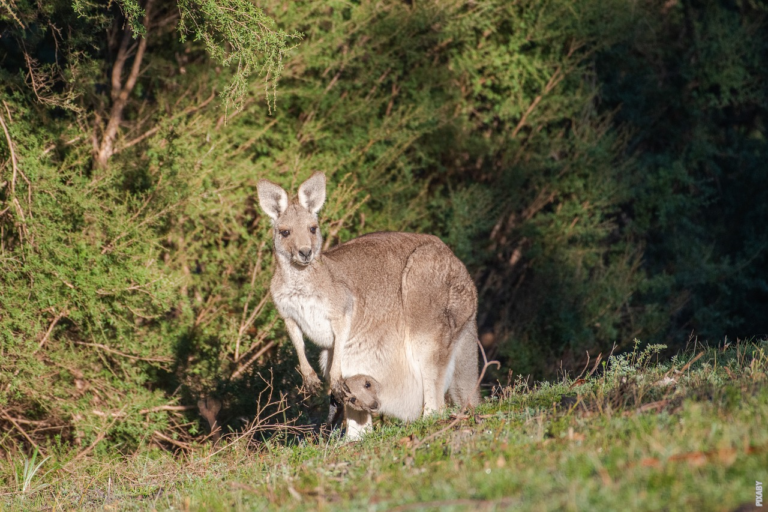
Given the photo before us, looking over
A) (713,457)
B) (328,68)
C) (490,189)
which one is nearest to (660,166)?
(490,189)

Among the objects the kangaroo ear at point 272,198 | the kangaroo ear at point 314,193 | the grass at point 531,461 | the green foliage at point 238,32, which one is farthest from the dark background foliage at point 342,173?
the grass at point 531,461

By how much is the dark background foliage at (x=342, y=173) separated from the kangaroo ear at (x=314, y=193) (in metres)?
1.21

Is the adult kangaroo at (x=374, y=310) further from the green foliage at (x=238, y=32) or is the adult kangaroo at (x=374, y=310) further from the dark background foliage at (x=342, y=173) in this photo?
the dark background foliage at (x=342, y=173)

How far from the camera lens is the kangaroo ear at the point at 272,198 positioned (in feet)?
23.8

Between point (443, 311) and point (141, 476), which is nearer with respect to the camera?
point (141, 476)

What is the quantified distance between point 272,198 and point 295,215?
285 millimetres

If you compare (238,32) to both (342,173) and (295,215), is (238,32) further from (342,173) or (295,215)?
(342,173)

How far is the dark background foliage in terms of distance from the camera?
9570mm

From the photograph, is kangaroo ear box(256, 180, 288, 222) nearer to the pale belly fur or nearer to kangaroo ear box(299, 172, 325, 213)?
kangaroo ear box(299, 172, 325, 213)

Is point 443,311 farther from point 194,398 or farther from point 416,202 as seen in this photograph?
point 416,202

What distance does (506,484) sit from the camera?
12.2 ft

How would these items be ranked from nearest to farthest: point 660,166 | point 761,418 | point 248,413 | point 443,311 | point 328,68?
point 761,418 → point 443,311 → point 248,413 → point 328,68 → point 660,166

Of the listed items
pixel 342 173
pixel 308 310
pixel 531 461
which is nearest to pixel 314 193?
pixel 308 310

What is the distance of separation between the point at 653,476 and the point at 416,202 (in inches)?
375
